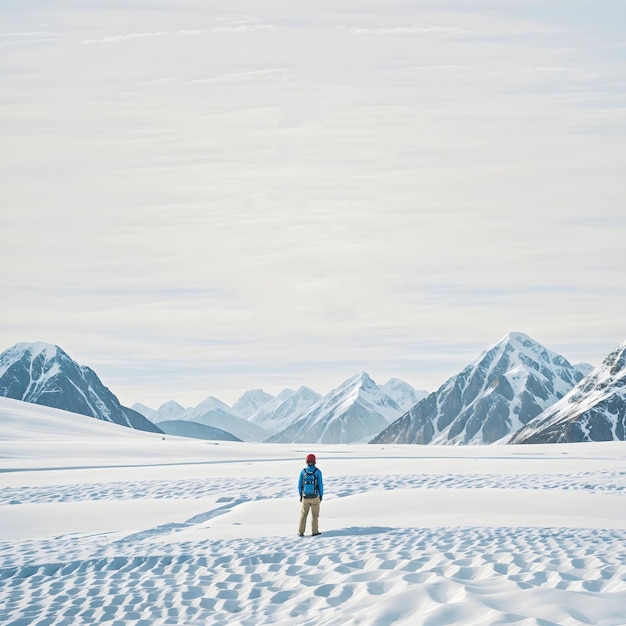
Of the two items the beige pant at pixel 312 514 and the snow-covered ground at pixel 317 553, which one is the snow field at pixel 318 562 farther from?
the beige pant at pixel 312 514

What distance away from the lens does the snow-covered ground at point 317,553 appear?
41.4ft

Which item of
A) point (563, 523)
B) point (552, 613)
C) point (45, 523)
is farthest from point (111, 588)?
point (563, 523)

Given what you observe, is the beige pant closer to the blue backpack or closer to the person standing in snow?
the person standing in snow

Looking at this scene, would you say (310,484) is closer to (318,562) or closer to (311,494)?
(311,494)

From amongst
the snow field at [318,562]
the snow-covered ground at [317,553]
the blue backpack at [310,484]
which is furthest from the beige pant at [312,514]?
the snow field at [318,562]

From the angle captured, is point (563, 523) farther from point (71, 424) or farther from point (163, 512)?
point (71, 424)

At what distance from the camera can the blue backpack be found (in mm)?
20375

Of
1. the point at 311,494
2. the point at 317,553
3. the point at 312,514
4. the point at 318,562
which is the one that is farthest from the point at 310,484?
the point at 318,562

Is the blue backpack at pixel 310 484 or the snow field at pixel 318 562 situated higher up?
the blue backpack at pixel 310 484

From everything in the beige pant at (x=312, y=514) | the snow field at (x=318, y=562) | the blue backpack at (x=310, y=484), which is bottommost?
the snow field at (x=318, y=562)

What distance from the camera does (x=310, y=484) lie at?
20.5 meters

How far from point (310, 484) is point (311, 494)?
25cm

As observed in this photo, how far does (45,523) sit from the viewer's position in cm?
2366

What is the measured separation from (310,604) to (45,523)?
12.7m
